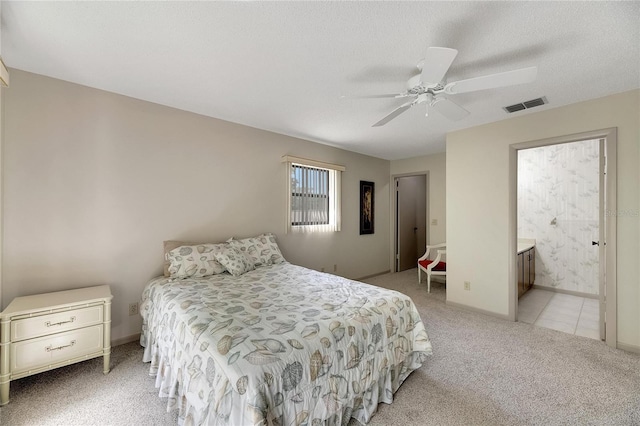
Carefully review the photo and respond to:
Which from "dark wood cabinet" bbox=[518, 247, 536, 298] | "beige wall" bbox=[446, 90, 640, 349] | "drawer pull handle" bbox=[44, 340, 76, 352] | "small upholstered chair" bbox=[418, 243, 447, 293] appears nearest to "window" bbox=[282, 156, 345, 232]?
"small upholstered chair" bbox=[418, 243, 447, 293]

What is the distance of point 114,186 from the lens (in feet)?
8.13

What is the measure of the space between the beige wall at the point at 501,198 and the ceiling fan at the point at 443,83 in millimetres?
1429

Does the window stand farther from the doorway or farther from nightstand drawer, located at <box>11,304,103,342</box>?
nightstand drawer, located at <box>11,304,103,342</box>

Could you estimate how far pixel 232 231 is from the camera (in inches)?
128

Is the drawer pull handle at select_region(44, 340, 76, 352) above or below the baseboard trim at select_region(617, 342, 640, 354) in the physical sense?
above

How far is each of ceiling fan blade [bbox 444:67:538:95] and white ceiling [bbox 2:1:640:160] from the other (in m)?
0.26

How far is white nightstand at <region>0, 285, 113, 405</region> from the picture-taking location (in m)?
1.70

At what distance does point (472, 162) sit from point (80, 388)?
4.67m

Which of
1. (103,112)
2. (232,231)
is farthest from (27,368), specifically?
(103,112)

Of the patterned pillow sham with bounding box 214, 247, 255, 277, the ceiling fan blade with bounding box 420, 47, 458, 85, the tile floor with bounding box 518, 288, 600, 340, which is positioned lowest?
the tile floor with bounding box 518, 288, 600, 340

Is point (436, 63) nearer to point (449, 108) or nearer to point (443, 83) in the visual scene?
point (443, 83)

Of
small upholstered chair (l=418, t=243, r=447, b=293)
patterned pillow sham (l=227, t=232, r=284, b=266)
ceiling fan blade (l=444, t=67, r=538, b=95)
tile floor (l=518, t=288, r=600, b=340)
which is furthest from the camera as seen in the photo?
small upholstered chair (l=418, t=243, r=447, b=293)

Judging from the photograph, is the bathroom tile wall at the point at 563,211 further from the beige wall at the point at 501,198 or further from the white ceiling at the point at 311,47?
the white ceiling at the point at 311,47

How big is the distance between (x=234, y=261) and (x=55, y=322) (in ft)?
4.50
